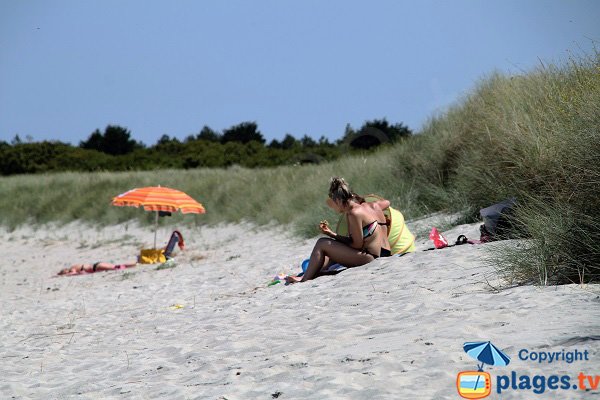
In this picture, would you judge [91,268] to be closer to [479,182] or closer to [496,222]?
[479,182]

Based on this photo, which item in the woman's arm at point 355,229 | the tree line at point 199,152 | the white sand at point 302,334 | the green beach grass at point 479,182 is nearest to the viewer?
the white sand at point 302,334

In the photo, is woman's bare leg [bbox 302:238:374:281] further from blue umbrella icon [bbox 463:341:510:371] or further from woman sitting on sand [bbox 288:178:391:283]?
blue umbrella icon [bbox 463:341:510:371]

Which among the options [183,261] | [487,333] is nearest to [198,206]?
[183,261]

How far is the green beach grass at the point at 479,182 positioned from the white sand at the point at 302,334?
0.52m

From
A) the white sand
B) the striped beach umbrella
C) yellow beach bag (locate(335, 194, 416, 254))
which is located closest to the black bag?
the white sand

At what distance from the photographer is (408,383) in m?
3.54

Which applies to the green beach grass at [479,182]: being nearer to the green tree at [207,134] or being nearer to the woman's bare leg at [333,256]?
the woman's bare leg at [333,256]

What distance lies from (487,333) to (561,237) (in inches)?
62.5

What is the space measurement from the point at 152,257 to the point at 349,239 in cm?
610

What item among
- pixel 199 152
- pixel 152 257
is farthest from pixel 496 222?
pixel 199 152

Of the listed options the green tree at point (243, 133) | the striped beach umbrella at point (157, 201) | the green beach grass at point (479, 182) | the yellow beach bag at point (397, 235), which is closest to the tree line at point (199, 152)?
the green tree at point (243, 133)

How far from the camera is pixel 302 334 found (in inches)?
197

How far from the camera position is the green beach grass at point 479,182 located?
5500 millimetres

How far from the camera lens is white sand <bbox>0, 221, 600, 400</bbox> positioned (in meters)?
3.72
